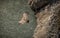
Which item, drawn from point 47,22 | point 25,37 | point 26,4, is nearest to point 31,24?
point 25,37

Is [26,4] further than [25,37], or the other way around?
[26,4]

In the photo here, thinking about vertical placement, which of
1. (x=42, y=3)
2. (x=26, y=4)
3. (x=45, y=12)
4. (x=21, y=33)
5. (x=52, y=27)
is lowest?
(x=52, y=27)

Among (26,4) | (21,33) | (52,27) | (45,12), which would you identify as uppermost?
(26,4)

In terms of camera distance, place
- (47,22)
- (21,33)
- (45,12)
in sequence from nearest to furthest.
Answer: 1. (47,22)
2. (45,12)
3. (21,33)

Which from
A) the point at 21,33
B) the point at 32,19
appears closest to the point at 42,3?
the point at 32,19

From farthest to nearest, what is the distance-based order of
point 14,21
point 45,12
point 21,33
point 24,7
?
point 24,7 < point 14,21 < point 21,33 < point 45,12

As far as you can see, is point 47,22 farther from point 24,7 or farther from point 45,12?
point 24,7

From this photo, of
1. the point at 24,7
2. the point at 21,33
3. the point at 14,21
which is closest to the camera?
the point at 21,33

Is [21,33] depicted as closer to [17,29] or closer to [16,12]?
[17,29]

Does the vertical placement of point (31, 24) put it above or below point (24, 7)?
below
